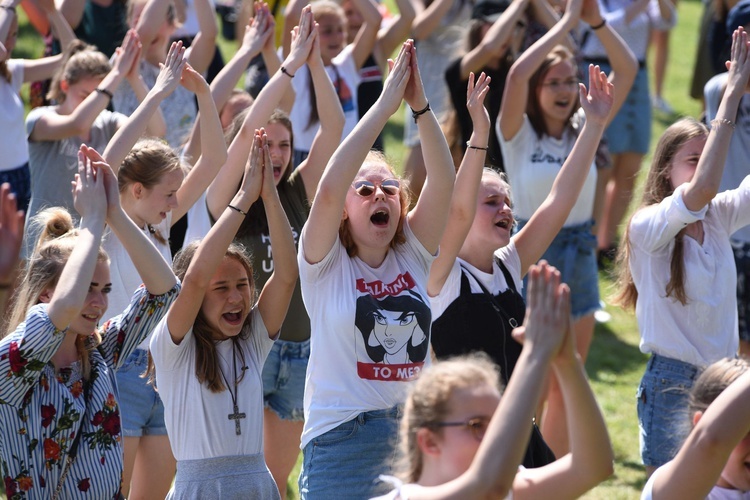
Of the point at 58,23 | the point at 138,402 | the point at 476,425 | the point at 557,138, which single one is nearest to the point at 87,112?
the point at 58,23

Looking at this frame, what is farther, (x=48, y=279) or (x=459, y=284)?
(x=459, y=284)

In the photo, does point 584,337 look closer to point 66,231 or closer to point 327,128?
point 327,128

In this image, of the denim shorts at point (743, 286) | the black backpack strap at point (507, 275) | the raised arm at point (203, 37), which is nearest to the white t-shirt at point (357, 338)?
the black backpack strap at point (507, 275)

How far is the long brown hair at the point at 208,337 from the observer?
12.0 ft

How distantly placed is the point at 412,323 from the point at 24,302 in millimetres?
1238

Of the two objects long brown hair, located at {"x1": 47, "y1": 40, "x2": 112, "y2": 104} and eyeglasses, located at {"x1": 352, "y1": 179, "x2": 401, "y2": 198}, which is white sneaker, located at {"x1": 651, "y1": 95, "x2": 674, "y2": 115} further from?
eyeglasses, located at {"x1": 352, "y1": 179, "x2": 401, "y2": 198}

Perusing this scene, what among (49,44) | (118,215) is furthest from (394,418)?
Answer: (49,44)

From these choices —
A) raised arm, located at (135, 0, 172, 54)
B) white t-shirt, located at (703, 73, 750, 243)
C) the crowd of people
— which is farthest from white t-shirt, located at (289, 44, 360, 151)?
white t-shirt, located at (703, 73, 750, 243)

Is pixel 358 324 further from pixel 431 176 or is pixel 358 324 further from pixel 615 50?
pixel 615 50

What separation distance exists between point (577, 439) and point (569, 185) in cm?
186

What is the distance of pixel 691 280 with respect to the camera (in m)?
4.21

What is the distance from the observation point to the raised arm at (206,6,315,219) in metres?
4.54

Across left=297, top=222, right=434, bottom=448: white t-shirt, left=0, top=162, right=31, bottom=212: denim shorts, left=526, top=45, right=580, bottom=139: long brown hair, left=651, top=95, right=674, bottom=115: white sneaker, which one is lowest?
left=297, top=222, right=434, bottom=448: white t-shirt

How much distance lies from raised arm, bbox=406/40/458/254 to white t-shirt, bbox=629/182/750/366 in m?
0.96
